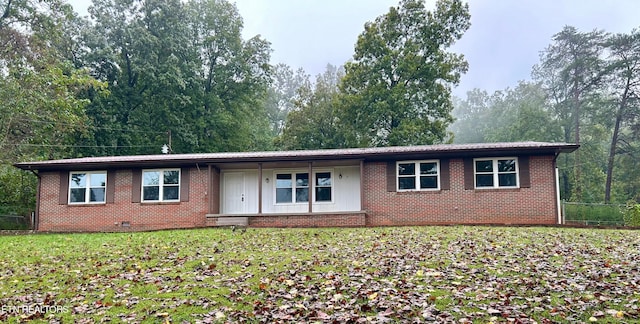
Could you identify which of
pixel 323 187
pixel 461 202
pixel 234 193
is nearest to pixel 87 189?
pixel 234 193

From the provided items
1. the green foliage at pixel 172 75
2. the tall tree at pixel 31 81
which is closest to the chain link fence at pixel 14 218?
the tall tree at pixel 31 81

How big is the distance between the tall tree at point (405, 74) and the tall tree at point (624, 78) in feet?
35.3

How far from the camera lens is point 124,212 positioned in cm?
1797

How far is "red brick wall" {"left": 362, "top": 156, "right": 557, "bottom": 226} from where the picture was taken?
1598cm

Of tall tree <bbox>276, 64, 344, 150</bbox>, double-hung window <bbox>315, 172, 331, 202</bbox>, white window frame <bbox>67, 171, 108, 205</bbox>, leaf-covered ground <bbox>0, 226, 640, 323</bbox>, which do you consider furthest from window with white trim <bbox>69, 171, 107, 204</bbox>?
tall tree <bbox>276, 64, 344, 150</bbox>

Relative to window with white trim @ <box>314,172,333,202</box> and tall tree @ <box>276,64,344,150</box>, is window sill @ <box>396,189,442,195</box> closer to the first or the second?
window with white trim @ <box>314,172,333,202</box>

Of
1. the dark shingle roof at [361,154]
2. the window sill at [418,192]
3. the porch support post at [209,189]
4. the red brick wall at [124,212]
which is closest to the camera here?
the dark shingle roof at [361,154]

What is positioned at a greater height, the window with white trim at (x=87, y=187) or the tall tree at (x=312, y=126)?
the tall tree at (x=312, y=126)

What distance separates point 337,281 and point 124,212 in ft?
43.0

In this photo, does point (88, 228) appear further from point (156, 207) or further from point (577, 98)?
point (577, 98)

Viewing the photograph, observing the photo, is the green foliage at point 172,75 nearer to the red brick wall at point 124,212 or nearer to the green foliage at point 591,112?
the red brick wall at point 124,212

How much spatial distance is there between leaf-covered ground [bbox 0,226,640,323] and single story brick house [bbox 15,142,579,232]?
15.0 feet

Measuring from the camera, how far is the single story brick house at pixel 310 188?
635 inches

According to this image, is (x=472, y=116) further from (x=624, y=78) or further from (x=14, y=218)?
(x=14, y=218)
